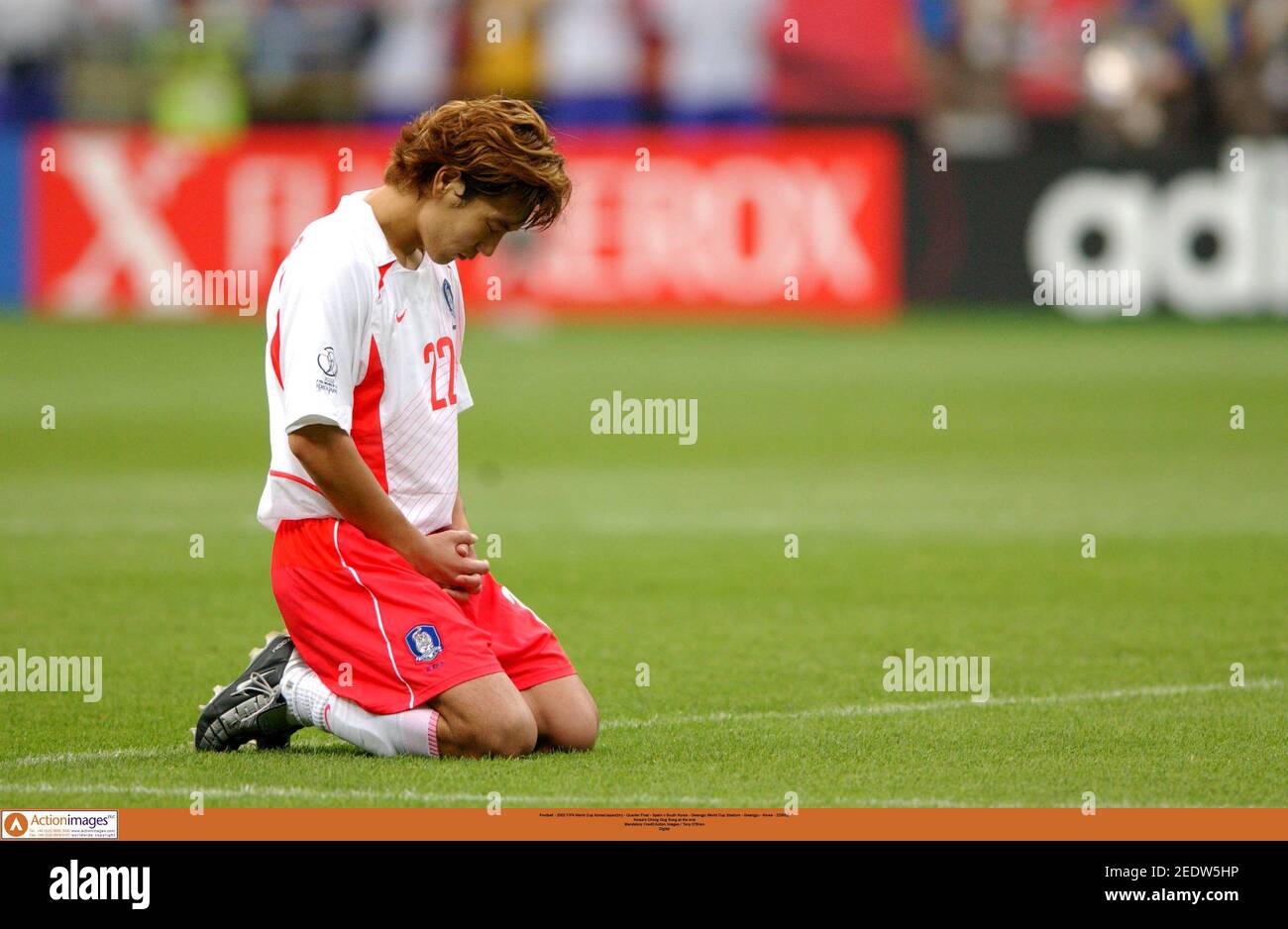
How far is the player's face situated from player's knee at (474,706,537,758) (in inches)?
53.0

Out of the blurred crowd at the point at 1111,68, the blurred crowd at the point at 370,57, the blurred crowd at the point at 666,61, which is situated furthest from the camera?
the blurred crowd at the point at 370,57

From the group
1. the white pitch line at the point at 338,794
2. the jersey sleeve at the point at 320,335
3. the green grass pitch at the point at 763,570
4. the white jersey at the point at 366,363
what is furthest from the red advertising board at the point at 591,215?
the white pitch line at the point at 338,794

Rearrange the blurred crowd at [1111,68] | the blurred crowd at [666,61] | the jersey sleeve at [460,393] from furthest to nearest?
the blurred crowd at [666,61]
the blurred crowd at [1111,68]
the jersey sleeve at [460,393]

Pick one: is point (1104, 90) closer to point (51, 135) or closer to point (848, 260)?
point (848, 260)

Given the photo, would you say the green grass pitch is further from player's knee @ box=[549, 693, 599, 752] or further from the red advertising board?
the red advertising board

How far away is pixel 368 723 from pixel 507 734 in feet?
1.35

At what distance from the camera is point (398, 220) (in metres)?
6.11

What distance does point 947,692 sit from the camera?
7480mm

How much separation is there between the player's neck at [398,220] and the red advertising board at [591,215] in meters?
18.4

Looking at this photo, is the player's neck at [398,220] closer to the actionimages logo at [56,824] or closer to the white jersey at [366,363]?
the white jersey at [366,363]

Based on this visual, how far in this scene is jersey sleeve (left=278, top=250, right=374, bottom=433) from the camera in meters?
5.80

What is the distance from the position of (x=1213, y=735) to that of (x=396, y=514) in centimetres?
270

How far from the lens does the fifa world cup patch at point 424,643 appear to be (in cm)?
602

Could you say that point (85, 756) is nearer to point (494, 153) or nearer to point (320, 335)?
point (320, 335)
